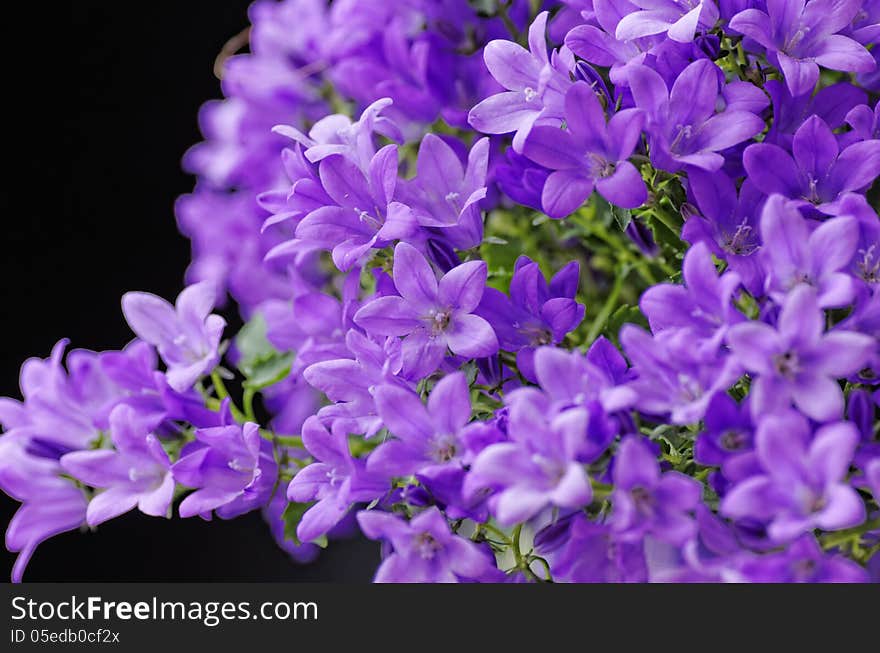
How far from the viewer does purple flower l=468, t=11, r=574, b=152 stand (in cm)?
68

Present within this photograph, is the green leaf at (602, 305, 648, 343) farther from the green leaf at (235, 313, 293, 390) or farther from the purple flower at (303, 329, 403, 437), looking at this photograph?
the green leaf at (235, 313, 293, 390)

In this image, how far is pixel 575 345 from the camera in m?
0.83

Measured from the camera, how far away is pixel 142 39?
1803 mm

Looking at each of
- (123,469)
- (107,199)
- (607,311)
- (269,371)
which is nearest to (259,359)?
(269,371)

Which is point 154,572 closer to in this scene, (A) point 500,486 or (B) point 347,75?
(B) point 347,75

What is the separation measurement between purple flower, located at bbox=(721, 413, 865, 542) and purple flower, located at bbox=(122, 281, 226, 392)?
0.45 meters

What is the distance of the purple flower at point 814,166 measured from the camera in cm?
66

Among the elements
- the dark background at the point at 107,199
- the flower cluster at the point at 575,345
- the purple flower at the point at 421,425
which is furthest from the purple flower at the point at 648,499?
the dark background at the point at 107,199

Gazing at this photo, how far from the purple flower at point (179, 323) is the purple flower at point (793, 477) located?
452 millimetres

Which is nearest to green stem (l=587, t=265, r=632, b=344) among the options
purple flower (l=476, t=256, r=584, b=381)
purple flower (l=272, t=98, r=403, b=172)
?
purple flower (l=476, t=256, r=584, b=381)

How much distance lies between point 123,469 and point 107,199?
3.69ft

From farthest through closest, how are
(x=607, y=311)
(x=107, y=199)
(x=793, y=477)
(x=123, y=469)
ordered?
(x=107, y=199) < (x=607, y=311) < (x=123, y=469) < (x=793, y=477)

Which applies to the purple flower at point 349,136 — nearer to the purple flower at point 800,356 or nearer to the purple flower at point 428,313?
the purple flower at point 428,313

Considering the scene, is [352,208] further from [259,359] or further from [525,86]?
[259,359]
